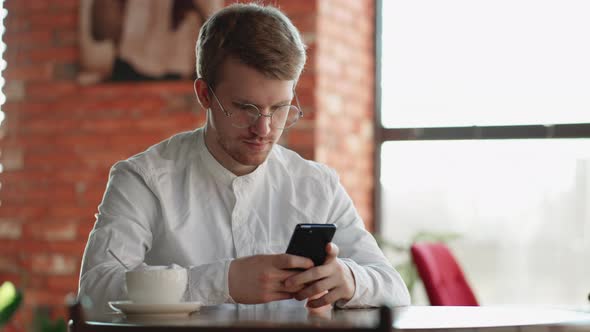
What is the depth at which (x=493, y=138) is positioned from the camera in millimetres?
4578

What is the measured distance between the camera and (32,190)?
15.4 feet

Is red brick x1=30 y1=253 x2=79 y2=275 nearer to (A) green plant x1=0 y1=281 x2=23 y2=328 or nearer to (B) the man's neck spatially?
(A) green plant x1=0 y1=281 x2=23 y2=328

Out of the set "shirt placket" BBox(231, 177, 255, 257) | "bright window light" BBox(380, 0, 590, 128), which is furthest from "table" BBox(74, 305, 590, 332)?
"bright window light" BBox(380, 0, 590, 128)

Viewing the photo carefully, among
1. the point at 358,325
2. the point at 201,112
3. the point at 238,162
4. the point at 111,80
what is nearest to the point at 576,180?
the point at 201,112

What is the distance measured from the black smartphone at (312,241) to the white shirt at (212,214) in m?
0.18

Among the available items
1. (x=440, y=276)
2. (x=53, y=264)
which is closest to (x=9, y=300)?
(x=440, y=276)

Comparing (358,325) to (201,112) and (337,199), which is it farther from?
(201,112)

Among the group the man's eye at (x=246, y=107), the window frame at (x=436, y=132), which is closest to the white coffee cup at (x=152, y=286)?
the man's eye at (x=246, y=107)

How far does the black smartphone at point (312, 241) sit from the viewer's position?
1.84m

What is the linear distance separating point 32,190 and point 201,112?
1.01m

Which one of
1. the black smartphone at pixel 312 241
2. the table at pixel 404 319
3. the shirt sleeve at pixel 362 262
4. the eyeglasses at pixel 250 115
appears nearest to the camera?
the table at pixel 404 319

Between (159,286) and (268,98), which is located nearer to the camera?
(159,286)

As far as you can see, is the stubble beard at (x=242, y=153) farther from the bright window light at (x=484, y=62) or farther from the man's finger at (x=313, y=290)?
the bright window light at (x=484, y=62)

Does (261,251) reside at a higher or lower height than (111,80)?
lower
